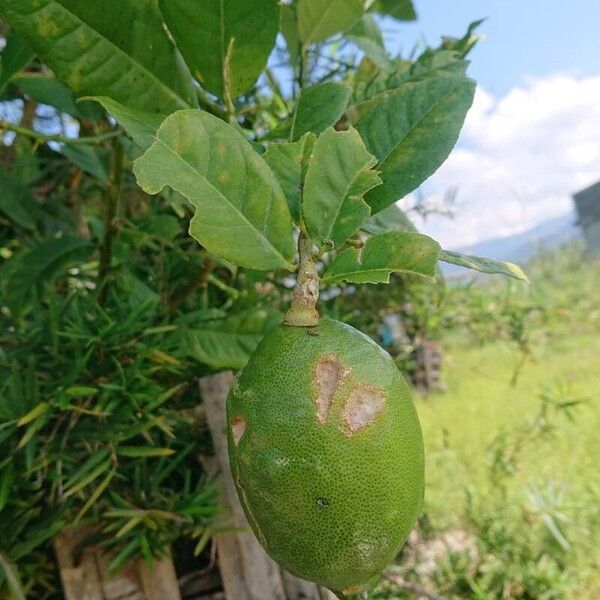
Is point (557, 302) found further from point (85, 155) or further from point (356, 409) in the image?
point (356, 409)

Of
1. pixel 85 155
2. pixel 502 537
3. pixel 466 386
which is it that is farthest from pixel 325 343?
pixel 466 386

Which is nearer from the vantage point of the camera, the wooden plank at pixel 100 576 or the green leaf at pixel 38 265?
the wooden plank at pixel 100 576

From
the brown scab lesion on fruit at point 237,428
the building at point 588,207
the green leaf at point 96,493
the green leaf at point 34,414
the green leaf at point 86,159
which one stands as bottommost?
the building at point 588,207

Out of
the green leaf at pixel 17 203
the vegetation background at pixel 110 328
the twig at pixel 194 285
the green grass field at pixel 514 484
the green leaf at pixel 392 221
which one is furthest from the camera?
the green grass field at pixel 514 484

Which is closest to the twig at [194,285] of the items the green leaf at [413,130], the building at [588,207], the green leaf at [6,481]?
the green leaf at [6,481]

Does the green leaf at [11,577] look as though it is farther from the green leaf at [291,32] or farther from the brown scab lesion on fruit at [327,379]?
the green leaf at [291,32]

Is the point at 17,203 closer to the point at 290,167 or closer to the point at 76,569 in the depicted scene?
the point at 76,569

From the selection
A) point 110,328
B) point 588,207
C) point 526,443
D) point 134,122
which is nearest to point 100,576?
point 110,328
